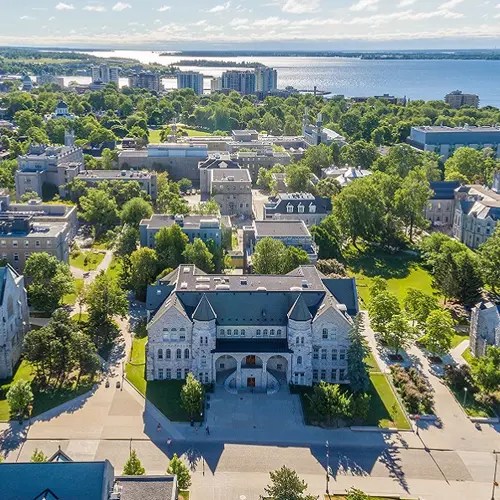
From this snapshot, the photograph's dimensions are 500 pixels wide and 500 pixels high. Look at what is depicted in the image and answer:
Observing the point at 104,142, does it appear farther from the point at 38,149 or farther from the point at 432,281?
the point at 432,281

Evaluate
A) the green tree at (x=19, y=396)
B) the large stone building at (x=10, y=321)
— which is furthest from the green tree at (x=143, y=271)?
the green tree at (x=19, y=396)

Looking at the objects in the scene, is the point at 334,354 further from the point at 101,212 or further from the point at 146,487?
the point at 101,212

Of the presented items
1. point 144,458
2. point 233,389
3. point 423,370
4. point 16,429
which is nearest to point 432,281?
point 423,370

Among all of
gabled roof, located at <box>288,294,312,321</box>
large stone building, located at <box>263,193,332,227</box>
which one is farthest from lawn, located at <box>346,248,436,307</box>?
gabled roof, located at <box>288,294,312,321</box>

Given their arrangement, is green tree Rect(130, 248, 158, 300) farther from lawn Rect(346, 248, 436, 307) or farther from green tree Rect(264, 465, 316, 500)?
green tree Rect(264, 465, 316, 500)

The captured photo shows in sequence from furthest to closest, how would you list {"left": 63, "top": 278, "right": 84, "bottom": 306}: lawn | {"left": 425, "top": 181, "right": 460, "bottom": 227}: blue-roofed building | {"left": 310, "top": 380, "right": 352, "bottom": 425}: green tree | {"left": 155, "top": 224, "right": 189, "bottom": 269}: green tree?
1. {"left": 425, "top": 181, "right": 460, "bottom": 227}: blue-roofed building
2. {"left": 155, "top": 224, "right": 189, "bottom": 269}: green tree
3. {"left": 63, "top": 278, "right": 84, "bottom": 306}: lawn
4. {"left": 310, "top": 380, "right": 352, "bottom": 425}: green tree

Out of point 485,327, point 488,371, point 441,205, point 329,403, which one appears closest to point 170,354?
point 329,403

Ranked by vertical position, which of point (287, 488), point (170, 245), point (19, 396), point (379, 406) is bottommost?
point (379, 406)
